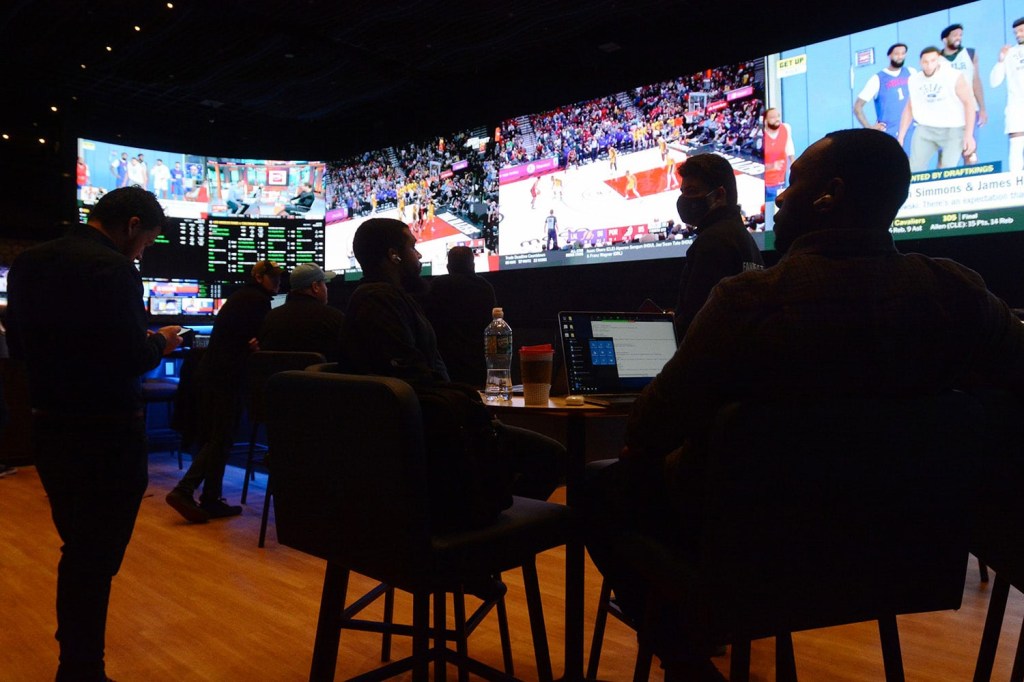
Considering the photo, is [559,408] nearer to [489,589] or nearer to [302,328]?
Answer: [489,589]

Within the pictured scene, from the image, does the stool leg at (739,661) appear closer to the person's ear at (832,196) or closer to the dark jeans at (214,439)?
the person's ear at (832,196)

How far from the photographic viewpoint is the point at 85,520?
6.37 feet

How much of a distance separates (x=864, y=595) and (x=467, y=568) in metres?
0.69

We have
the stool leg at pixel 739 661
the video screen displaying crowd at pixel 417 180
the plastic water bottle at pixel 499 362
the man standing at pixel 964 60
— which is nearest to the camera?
the stool leg at pixel 739 661

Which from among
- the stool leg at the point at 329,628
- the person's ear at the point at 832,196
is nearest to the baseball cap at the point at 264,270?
the stool leg at the point at 329,628

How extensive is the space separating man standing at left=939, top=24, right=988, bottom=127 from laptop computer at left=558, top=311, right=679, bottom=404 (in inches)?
122

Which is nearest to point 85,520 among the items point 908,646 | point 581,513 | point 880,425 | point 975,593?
point 581,513

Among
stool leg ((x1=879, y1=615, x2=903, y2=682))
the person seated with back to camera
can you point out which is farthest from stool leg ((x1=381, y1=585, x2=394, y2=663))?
stool leg ((x1=879, y1=615, x2=903, y2=682))

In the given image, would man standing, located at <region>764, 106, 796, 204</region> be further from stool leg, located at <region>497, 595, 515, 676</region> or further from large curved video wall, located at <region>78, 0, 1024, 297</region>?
stool leg, located at <region>497, 595, 515, 676</region>

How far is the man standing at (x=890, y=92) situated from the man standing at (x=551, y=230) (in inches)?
99.7

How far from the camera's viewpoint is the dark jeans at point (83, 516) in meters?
1.93

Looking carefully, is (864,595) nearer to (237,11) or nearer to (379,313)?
(379,313)

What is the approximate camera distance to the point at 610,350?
2148mm

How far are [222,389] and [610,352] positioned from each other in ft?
9.33
